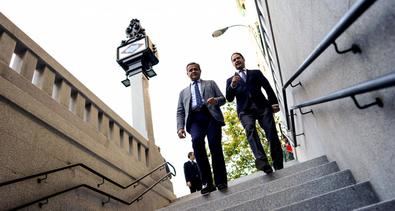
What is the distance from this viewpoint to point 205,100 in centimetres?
453

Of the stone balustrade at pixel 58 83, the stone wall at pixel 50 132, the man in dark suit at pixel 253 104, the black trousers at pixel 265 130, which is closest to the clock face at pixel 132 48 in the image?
the stone balustrade at pixel 58 83

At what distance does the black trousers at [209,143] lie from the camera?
435 centimetres

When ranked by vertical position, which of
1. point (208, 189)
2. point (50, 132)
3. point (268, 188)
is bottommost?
point (268, 188)

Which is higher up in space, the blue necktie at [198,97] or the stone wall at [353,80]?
the blue necktie at [198,97]

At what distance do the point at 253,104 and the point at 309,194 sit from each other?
5.78ft

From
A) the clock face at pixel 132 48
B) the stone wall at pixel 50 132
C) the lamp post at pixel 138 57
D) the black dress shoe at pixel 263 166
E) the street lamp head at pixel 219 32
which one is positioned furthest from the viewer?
the street lamp head at pixel 219 32

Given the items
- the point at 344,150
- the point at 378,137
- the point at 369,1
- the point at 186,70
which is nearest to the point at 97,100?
the point at 186,70

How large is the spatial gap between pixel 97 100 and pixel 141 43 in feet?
12.4

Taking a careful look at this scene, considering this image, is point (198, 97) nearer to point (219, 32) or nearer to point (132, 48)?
point (132, 48)

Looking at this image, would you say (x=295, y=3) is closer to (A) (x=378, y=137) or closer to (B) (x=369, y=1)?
(A) (x=378, y=137)

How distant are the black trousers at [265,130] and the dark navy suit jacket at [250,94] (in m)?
0.09

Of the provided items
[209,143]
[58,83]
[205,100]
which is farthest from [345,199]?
[58,83]

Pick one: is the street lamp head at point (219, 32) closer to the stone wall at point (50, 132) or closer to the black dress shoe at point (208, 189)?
the stone wall at point (50, 132)

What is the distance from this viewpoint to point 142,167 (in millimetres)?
6176
